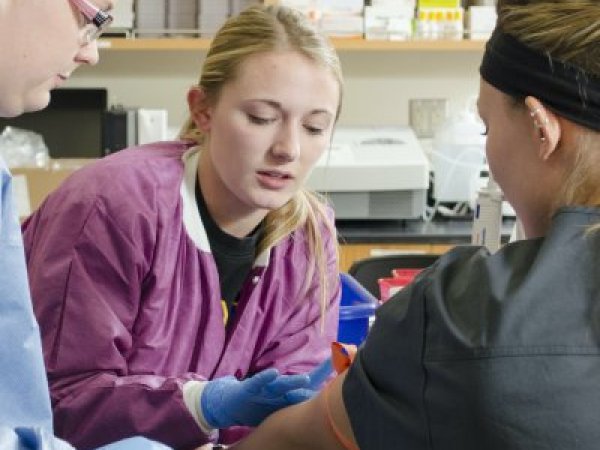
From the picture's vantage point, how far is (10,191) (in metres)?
1.25

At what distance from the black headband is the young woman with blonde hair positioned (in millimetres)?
573

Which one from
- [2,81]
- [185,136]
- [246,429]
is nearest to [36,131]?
[185,136]

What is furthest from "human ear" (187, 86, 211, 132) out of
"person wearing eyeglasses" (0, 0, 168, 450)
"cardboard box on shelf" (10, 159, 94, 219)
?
"cardboard box on shelf" (10, 159, 94, 219)

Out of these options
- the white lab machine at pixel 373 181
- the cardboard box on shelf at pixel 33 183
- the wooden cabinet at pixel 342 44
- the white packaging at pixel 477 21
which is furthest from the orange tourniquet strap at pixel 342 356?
the white packaging at pixel 477 21

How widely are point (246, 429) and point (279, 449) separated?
291mm

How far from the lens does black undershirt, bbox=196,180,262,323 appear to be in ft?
5.79

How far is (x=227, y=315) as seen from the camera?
1765 millimetres

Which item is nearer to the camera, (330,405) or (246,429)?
(330,405)

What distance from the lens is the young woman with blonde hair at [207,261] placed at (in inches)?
61.8

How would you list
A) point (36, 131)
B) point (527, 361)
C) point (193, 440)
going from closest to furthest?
point (527, 361)
point (193, 440)
point (36, 131)

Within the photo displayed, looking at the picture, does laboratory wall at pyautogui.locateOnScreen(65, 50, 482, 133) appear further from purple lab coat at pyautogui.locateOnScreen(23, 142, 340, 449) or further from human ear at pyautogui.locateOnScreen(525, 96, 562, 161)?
human ear at pyautogui.locateOnScreen(525, 96, 562, 161)

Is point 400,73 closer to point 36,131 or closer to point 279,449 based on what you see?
point 36,131

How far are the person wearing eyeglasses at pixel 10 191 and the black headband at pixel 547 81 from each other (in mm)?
497

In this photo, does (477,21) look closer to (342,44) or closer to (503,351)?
(342,44)
